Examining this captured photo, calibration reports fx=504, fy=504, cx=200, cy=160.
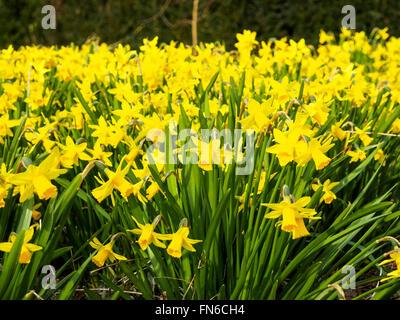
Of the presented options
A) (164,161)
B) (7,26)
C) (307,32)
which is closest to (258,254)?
(164,161)

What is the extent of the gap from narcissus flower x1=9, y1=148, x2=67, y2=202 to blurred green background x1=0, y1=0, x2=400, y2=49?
5.41 meters

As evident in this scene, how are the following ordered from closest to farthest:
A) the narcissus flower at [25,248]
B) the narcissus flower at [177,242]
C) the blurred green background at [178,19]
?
the narcissus flower at [25,248] < the narcissus flower at [177,242] < the blurred green background at [178,19]

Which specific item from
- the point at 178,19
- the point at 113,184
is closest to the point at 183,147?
the point at 113,184

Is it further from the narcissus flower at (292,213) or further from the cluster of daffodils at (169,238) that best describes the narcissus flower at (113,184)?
the narcissus flower at (292,213)

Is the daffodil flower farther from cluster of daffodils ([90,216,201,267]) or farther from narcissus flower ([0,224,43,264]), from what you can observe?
narcissus flower ([0,224,43,264])

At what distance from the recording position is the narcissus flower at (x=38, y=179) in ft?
4.33

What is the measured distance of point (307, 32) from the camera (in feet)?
20.6

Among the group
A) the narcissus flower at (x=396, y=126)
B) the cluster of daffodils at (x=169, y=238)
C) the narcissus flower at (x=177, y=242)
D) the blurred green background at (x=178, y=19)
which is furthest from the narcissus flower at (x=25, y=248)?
the blurred green background at (x=178, y=19)

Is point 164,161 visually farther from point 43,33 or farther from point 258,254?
point 43,33

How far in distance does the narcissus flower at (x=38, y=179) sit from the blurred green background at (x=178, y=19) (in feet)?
17.7

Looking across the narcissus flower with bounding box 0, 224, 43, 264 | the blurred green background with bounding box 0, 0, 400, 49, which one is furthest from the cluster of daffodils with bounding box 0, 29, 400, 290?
the blurred green background with bounding box 0, 0, 400, 49

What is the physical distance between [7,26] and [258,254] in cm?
701

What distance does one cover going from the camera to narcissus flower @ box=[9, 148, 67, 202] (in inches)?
51.9

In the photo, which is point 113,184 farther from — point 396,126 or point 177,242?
point 396,126
